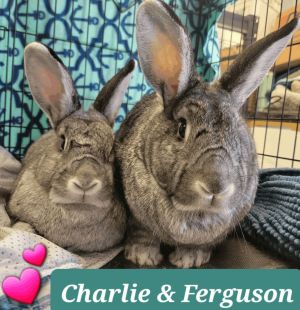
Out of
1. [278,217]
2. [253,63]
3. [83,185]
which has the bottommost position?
[278,217]

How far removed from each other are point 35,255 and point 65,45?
1497mm

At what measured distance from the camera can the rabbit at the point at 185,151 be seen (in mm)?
938

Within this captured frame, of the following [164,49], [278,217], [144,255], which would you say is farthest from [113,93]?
[278,217]

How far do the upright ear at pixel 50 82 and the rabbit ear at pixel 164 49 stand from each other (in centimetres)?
32

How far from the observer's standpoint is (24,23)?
6.86 ft

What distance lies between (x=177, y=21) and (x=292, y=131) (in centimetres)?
212

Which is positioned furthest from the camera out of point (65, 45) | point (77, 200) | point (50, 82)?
point (65, 45)

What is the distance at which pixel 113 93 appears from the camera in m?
1.40

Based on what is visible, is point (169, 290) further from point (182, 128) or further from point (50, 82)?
point (50, 82)

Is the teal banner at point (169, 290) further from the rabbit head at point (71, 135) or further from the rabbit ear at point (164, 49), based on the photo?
the rabbit ear at point (164, 49)

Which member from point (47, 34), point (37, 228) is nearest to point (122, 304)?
point (37, 228)

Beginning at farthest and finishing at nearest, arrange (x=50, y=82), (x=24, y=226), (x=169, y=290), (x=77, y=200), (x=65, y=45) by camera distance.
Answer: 1. (x=65, y=45)
2. (x=50, y=82)
3. (x=24, y=226)
4. (x=77, y=200)
5. (x=169, y=290)

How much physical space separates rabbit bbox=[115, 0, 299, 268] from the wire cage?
985 mm

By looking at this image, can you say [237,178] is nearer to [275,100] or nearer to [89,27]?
[89,27]
